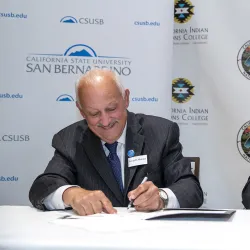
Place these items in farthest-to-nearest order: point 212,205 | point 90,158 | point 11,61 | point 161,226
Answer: point 212,205 → point 11,61 → point 90,158 → point 161,226

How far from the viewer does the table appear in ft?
4.02

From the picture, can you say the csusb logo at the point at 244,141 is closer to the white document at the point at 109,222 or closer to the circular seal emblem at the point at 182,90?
the circular seal emblem at the point at 182,90

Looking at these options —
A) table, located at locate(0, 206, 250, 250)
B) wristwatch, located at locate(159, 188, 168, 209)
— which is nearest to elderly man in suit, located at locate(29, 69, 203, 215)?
wristwatch, located at locate(159, 188, 168, 209)

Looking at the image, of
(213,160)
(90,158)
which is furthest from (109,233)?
(213,160)

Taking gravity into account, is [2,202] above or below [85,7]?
below

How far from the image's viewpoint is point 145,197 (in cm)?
191

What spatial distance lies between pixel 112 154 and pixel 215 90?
2306 millimetres

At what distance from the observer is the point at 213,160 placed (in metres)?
4.50

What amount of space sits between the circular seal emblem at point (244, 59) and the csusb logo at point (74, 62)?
3.91 ft

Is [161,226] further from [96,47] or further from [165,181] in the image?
[96,47]

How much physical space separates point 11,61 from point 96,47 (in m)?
0.75

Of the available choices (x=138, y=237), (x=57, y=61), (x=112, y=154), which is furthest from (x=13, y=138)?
(x=138, y=237)

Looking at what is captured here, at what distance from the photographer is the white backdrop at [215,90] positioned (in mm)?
A: 4434

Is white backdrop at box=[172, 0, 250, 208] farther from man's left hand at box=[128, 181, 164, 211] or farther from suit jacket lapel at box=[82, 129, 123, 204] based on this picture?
man's left hand at box=[128, 181, 164, 211]
